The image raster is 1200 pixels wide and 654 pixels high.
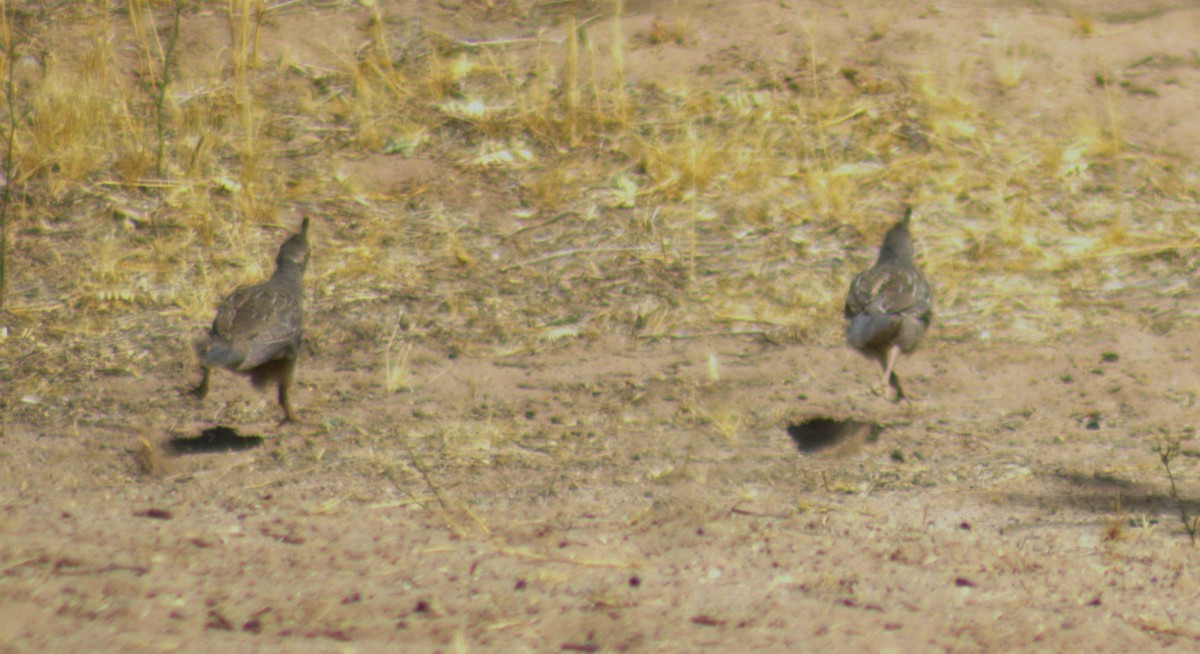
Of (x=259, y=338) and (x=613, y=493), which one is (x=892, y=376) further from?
(x=259, y=338)

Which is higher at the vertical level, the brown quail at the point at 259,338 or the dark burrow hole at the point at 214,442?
the brown quail at the point at 259,338

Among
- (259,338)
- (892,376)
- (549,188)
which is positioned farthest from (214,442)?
(549,188)

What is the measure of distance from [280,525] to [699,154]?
15.1ft

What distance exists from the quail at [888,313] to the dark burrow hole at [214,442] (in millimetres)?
2780

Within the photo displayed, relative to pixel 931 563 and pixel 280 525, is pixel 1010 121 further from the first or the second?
pixel 280 525

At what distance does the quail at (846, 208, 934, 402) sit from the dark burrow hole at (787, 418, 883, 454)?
1.01 ft

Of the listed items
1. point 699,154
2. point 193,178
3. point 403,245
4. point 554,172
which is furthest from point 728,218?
point 193,178

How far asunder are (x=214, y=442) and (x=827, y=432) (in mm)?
2715

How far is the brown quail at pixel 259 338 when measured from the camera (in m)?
6.17

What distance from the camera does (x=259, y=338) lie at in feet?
20.5

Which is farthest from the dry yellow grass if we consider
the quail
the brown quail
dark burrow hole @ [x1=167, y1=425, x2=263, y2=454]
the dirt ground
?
dark burrow hole @ [x1=167, y1=425, x2=263, y2=454]

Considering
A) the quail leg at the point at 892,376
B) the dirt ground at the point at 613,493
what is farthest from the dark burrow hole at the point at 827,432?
the quail leg at the point at 892,376

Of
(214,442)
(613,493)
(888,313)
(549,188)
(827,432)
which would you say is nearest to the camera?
(613,493)

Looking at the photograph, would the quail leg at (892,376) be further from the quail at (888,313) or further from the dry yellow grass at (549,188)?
the dry yellow grass at (549,188)
